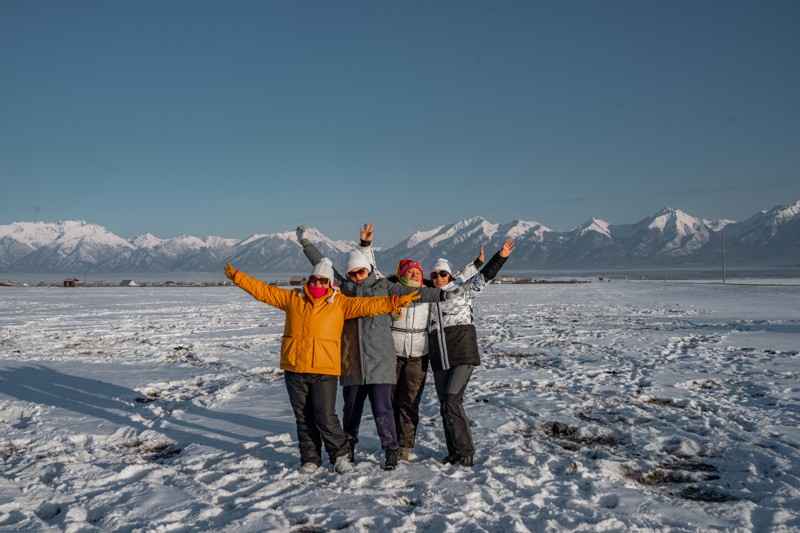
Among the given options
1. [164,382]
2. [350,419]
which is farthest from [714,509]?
[164,382]

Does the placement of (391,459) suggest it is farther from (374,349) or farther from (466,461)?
(374,349)

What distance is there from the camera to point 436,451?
6.21 meters

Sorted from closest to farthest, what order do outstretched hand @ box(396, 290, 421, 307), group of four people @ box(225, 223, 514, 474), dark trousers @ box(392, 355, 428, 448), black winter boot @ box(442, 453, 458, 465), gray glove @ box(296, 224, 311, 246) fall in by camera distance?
outstretched hand @ box(396, 290, 421, 307) → group of four people @ box(225, 223, 514, 474) → black winter boot @ box(442, 453, 458, 465) → dark trousers @ box(392, 355, 428, 448) → gray glove @ box(296, 224, 311, 246)

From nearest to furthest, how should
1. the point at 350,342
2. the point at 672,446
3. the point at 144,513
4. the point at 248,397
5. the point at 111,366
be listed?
the point at 144,513, the point at 350,342, the point at 672,446, the point at 248,397, the point at 111,366

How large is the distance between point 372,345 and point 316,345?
56 cm

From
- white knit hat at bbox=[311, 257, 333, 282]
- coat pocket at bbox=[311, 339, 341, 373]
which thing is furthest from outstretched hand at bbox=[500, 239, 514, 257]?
coat pocket at bbox=[311, 339, 341, 373]

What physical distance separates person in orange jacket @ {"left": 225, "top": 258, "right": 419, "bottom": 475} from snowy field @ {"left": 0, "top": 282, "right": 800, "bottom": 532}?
1.04 ft

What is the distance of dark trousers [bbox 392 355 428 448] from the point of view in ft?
19.1

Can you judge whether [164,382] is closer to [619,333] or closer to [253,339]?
[253,339]

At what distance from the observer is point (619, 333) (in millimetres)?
17234

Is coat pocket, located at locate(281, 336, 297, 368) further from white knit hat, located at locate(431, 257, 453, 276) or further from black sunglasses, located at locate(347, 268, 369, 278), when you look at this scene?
white knit hat, located at locate(431, 257, 453, 276)

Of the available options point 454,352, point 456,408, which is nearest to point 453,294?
point 454,352

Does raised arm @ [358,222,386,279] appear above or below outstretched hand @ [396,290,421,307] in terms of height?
above

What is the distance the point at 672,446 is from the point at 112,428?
6.82 meters
